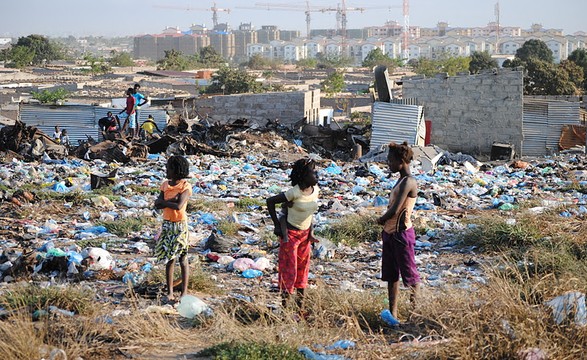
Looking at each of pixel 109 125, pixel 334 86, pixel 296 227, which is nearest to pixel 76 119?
pixel 109 125

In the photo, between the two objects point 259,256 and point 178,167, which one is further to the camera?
point 259,256

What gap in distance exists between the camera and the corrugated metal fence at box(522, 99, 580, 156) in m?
17.9

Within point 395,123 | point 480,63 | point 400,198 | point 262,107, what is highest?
point 480,63

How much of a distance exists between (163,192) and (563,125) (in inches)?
578

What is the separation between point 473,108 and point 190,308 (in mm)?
13689

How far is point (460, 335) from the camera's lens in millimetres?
3971

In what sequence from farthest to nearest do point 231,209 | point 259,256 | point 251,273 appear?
point 231,209, point 259,256, point 251,273

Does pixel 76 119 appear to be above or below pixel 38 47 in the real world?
below

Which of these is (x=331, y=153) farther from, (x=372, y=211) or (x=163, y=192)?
(x=163, y=192)

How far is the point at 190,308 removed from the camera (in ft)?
15.8

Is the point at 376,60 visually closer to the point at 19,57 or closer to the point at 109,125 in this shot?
the point at 19,57

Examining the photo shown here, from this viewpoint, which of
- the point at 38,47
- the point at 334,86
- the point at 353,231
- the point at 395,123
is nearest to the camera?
the point at 353,231

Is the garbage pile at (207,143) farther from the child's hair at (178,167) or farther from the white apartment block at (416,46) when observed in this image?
the white apartment block at (416,46)

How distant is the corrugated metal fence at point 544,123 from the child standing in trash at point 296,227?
1408cm
